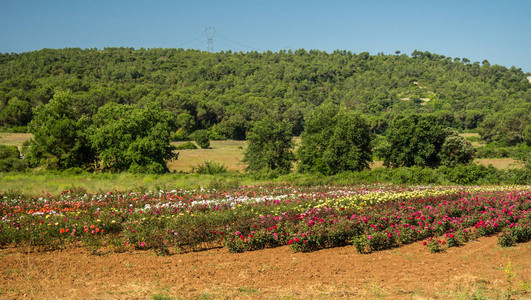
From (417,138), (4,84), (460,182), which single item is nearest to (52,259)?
(460,182)

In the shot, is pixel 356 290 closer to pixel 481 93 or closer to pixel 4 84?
pixel 4 84

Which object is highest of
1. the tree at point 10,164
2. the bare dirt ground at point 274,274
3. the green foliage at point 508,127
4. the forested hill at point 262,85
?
the forested hill at point 262,85

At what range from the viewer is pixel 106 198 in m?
13.3

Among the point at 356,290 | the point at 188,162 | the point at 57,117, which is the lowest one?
the point at 188,162

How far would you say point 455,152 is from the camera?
31.2 m

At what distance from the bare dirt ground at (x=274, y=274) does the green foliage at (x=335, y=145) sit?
2053cm

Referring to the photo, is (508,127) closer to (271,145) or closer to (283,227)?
(271,145)

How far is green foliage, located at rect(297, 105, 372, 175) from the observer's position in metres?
28.6

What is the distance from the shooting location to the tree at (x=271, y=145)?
31578mm

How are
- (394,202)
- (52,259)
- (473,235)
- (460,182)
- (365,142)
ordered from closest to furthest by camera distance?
(52,259) → (473,235) → (394,202) → (460,182) → (365,142)

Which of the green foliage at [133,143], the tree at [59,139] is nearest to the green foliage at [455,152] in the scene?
the green foliage at [133,143]

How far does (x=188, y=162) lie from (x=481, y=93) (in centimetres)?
11117

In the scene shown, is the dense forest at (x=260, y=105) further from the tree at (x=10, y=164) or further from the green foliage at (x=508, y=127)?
the tree at (x=10, y=164)

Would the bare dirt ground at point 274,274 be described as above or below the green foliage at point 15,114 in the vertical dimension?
below
